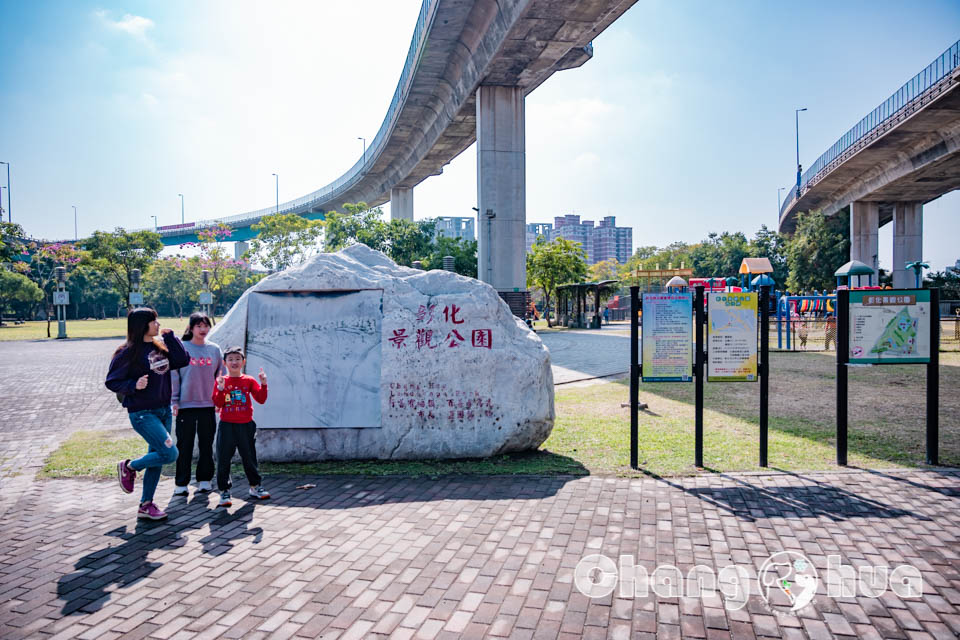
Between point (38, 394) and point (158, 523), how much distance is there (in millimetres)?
9496

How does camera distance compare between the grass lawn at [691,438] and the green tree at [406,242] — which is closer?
the grass lawn at [691,438]

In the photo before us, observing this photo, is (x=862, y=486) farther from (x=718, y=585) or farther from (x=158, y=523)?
(x=158, y=523)

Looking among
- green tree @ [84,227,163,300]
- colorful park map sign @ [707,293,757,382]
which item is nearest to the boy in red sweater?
colorful park map sign @ [707,293,757,382]

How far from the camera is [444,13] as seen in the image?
799 inches

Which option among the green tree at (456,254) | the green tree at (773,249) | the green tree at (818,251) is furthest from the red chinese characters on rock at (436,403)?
the green tree at (773,249)

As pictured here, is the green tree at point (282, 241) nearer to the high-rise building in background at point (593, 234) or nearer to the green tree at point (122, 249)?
the green tree at point (122, 249)

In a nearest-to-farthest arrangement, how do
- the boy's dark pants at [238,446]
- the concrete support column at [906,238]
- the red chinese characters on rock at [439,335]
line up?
the boy's dark pants at [238,446]
the red chinese characters on rock at [439,335]
the concrete support column at [906,238]

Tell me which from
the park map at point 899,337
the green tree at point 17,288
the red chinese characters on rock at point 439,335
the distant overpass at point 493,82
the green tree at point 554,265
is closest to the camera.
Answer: the park map at point 899,337

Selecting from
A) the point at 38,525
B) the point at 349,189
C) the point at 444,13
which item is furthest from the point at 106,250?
the point at 38,525

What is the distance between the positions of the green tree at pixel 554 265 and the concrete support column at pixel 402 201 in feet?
30.8

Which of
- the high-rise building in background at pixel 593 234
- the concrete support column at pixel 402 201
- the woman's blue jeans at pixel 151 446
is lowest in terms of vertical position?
the woman's blue jeans at pixel 151 446

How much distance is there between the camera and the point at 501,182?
77.7 feet

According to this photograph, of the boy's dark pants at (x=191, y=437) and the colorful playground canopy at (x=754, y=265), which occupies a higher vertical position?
the colorful playground canopy at (x=754, y=265)

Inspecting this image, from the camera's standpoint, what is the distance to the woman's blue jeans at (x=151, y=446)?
15.8 ft
